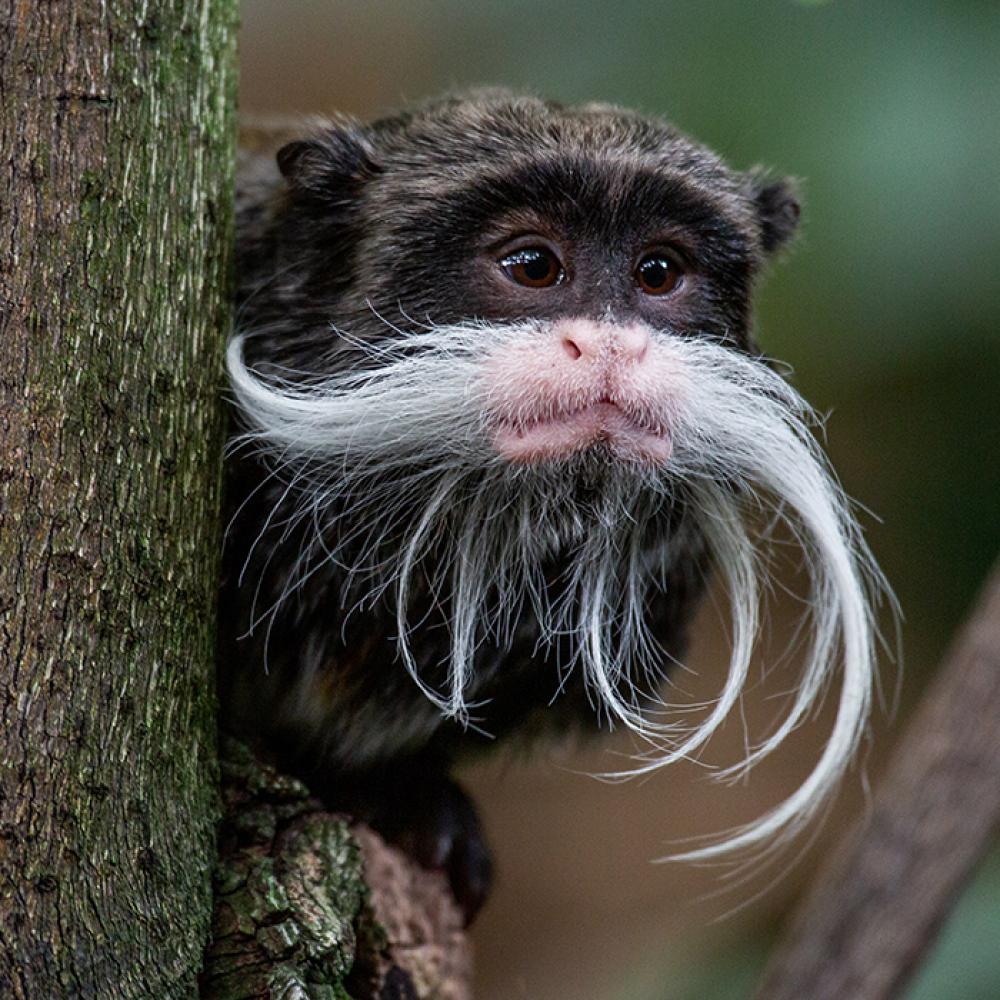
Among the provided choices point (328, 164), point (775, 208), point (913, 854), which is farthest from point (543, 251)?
point (913, 854)

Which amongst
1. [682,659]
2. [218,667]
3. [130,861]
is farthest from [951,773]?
[130,861]

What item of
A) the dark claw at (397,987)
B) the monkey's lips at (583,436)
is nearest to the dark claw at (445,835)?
the dark claw at (397,987)

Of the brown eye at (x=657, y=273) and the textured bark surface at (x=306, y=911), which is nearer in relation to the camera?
the textured bark surface at (x=306, y=911)

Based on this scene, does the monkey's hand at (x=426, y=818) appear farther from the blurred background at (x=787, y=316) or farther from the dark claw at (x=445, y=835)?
the blurred background at (x=787, y=316)

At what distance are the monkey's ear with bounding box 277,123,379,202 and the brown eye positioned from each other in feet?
1.47

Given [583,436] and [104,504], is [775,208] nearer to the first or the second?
[583,436]

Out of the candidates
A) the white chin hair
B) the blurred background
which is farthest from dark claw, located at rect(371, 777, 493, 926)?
the white chin hair

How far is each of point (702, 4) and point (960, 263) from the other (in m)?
1.01

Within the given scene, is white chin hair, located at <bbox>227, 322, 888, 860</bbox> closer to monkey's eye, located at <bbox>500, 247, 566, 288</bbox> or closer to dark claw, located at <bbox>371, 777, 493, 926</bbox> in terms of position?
monkey's eye, located at <bbox>500, 247, 566, 288</bbox>

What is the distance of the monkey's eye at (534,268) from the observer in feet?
6.21

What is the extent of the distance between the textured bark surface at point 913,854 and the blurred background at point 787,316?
0.39 m

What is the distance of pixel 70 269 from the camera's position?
5.30 feet

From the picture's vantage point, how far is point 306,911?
181cm

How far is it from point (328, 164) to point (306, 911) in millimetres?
1069
